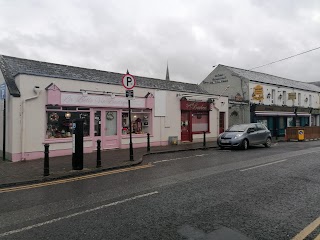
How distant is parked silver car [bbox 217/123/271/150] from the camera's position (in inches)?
591

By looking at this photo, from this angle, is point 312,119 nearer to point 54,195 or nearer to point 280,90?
point 280,90

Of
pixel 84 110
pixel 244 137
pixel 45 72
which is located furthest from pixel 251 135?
pixel 45 72

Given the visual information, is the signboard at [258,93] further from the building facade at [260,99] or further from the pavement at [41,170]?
the pavement at [41,170]

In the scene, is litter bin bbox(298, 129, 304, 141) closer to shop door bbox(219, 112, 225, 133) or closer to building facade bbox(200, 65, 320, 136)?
building facade bbox(200, 65, 320, 136)

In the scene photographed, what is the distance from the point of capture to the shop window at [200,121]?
19484 millimetres

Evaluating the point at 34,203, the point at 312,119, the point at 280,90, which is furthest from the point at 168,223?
the point at 312,119

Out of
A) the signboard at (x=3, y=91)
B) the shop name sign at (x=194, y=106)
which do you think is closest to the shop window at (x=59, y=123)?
the signboard at (x=3, y=91)

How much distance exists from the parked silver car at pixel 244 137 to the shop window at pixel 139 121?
4712mm

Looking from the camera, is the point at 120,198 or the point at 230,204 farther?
the point at 120,198

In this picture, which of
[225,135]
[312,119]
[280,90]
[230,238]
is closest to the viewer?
[230,238]

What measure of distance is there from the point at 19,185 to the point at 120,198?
3.40 meters

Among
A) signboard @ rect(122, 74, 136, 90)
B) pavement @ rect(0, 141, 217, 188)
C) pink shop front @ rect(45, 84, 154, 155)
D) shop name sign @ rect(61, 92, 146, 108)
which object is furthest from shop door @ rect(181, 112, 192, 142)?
signboard @ rect(122, 74, 136, 90)

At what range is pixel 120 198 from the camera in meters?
5.67

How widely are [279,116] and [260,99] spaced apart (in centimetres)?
608
